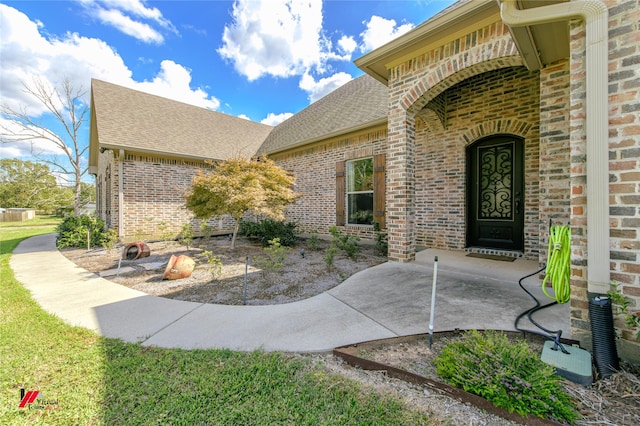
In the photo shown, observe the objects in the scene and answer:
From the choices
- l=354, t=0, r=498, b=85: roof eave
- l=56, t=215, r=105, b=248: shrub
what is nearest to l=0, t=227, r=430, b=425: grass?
l=354, t=0, r=498, b=85: roof eave

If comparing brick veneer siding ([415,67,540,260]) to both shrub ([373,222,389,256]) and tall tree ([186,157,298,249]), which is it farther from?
tall tree ([186,157,298,249])

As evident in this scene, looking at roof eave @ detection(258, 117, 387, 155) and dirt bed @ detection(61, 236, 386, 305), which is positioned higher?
roof eave @ detection(258, 117, 387, 155)

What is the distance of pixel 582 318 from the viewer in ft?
6.55

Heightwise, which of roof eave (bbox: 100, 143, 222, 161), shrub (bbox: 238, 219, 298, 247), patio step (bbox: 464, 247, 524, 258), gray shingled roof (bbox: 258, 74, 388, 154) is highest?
gray shingled roof (bbox: 258, 74, 388, 154)

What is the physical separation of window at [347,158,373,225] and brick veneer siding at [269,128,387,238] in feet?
0.73

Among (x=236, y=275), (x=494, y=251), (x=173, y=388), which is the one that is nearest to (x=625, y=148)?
(x=173, y=388)

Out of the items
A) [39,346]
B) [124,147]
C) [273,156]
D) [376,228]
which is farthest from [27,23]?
[376,228]

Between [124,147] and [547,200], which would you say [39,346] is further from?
[124,147]

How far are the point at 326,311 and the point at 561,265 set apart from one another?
7.57 ft

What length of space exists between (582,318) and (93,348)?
414 cm

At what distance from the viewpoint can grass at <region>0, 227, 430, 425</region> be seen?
1574 mm

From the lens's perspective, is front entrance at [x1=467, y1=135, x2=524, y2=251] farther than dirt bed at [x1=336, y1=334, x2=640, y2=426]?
Yes

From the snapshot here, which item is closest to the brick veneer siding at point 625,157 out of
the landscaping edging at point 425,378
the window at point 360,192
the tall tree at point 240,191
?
the landscaping edging at point 425,378

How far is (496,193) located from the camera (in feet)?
18.1
